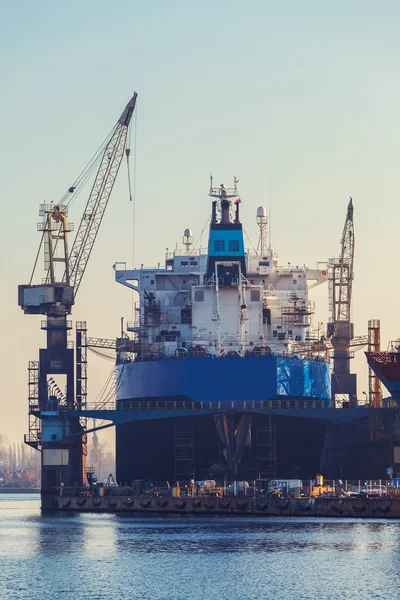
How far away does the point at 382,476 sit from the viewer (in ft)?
330

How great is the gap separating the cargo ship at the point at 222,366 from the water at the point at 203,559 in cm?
937

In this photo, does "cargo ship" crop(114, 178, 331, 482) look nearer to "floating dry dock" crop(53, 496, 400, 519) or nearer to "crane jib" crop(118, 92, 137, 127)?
"floating dry dock" crop(53, 496, 400, 519)

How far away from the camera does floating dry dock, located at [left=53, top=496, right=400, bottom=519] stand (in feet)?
268

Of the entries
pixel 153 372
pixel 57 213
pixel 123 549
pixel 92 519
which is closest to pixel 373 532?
pixel 123 549

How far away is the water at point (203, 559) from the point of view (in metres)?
58.2

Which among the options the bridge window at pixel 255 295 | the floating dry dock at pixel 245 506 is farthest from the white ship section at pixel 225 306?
the floating dry dock at pixel 245 506

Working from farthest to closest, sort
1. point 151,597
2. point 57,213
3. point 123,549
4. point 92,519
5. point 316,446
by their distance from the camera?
point 57,213
point 316,446
point 92,519
point 123,549
point 151,597

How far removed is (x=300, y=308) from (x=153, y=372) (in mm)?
11214

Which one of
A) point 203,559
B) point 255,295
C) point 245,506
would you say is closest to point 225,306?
point 255,295

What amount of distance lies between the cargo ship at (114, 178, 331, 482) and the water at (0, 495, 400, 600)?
9.37m

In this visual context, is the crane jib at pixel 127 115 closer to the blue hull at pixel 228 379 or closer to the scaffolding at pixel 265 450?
the blue hull at pixel 228 379

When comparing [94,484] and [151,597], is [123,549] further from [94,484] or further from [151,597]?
[94,484]

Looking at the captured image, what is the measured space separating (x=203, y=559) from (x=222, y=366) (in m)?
29.8

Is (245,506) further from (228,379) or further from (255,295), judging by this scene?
(255,295)
